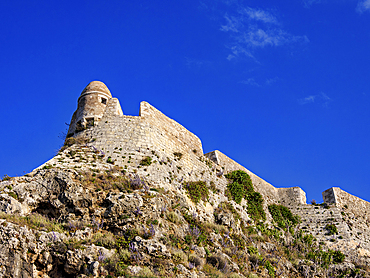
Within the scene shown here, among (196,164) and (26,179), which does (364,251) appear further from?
(26,179)

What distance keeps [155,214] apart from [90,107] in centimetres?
907

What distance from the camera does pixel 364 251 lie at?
80.3 feet

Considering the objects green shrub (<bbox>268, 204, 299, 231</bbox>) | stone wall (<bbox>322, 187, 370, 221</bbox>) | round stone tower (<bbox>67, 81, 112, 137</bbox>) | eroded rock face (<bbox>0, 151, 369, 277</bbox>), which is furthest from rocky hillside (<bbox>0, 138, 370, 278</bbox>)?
stone wall (<bbox>322, 187, 370, 221</bbox>)

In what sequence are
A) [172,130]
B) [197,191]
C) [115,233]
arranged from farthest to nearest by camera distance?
[172,130] < [197,191] < [115,233]

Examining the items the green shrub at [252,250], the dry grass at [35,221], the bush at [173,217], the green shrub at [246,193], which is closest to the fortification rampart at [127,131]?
the green shrub at [246,193]

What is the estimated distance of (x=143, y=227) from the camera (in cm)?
1380

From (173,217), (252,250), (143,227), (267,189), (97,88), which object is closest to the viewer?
(143,227)

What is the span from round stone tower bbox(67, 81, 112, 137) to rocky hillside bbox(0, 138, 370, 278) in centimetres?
157

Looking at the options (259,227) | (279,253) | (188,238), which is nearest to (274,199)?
(259,227)

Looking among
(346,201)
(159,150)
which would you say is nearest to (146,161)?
(159,150)

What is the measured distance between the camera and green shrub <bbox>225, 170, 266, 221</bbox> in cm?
2389

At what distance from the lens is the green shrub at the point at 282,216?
83.8 feet

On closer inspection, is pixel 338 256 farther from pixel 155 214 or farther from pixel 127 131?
pixel 127 131

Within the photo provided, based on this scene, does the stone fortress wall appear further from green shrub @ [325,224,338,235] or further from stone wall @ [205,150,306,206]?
green shrub @ [325,224,338,235]
